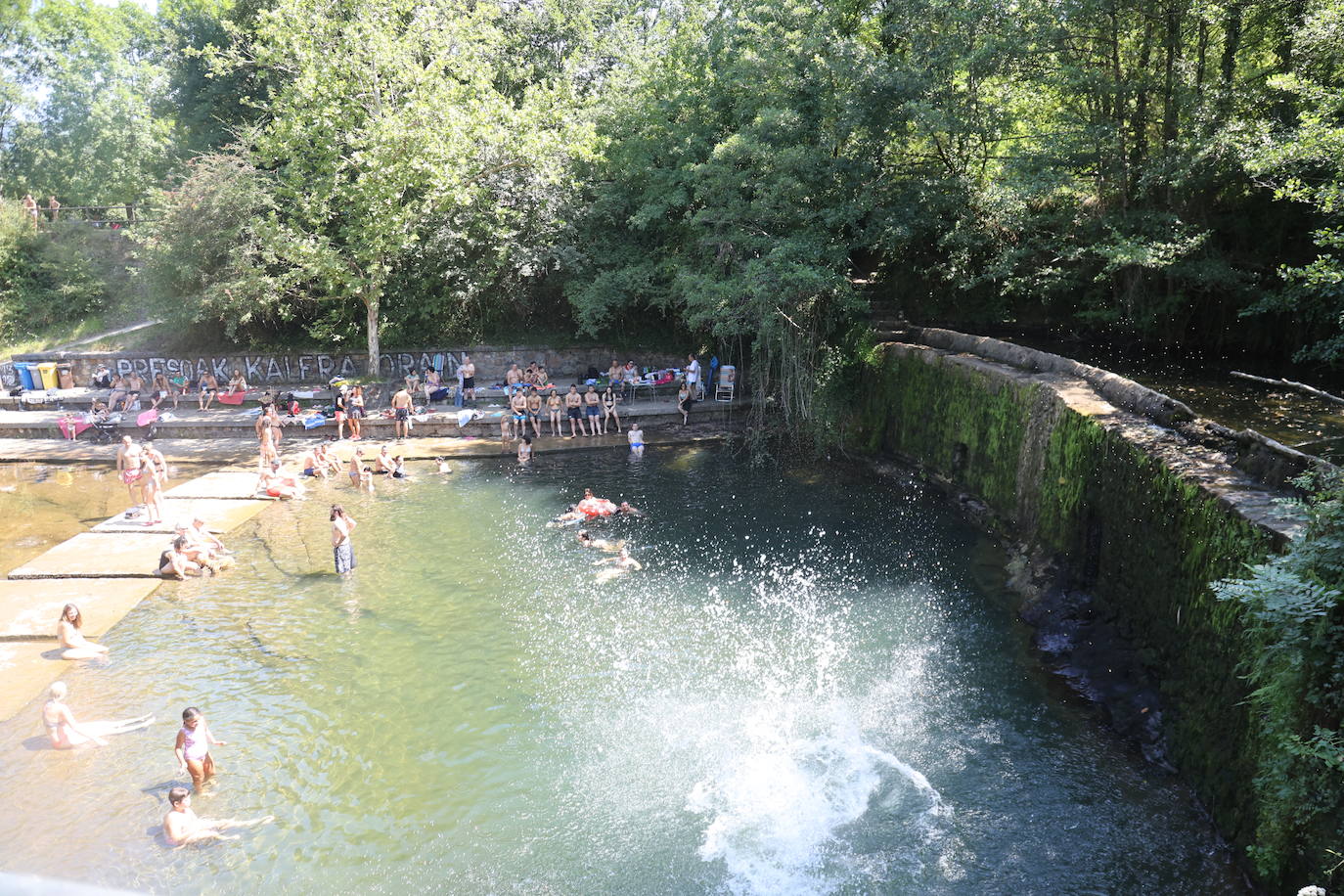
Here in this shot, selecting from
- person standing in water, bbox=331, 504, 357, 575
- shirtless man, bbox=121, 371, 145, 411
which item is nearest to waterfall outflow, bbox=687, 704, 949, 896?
person standing in water, bbox=331, 504, 357, 575

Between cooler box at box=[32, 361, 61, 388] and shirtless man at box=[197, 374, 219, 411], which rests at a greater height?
cooler box at box=[32, 361, 61, 388]

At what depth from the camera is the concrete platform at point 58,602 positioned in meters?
13.7

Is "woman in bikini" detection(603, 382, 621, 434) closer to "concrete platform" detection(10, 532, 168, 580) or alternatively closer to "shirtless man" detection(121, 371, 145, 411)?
"concrete platform" detection(10, 532, 168, 580)

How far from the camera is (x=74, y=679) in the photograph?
40.8ft

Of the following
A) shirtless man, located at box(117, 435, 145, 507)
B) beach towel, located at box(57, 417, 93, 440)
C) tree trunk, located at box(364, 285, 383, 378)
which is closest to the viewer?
shirtless man, located at box(117, 435, 145, 507)

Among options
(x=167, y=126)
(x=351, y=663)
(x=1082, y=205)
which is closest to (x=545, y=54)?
(x=167, y=126)

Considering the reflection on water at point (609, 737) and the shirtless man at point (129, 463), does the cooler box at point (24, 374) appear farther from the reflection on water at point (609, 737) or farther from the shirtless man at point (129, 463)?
the reflection on water at point (609, 737)

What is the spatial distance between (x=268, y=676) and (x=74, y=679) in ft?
8.95

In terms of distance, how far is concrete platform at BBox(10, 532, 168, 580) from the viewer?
1577cm

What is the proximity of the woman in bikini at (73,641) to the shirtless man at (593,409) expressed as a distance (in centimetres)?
1320

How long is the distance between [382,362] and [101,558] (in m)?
12.9

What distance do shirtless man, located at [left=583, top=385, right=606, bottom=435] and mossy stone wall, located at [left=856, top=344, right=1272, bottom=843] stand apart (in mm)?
8241

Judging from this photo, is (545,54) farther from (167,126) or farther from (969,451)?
(969,451)

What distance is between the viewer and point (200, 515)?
18844mm
